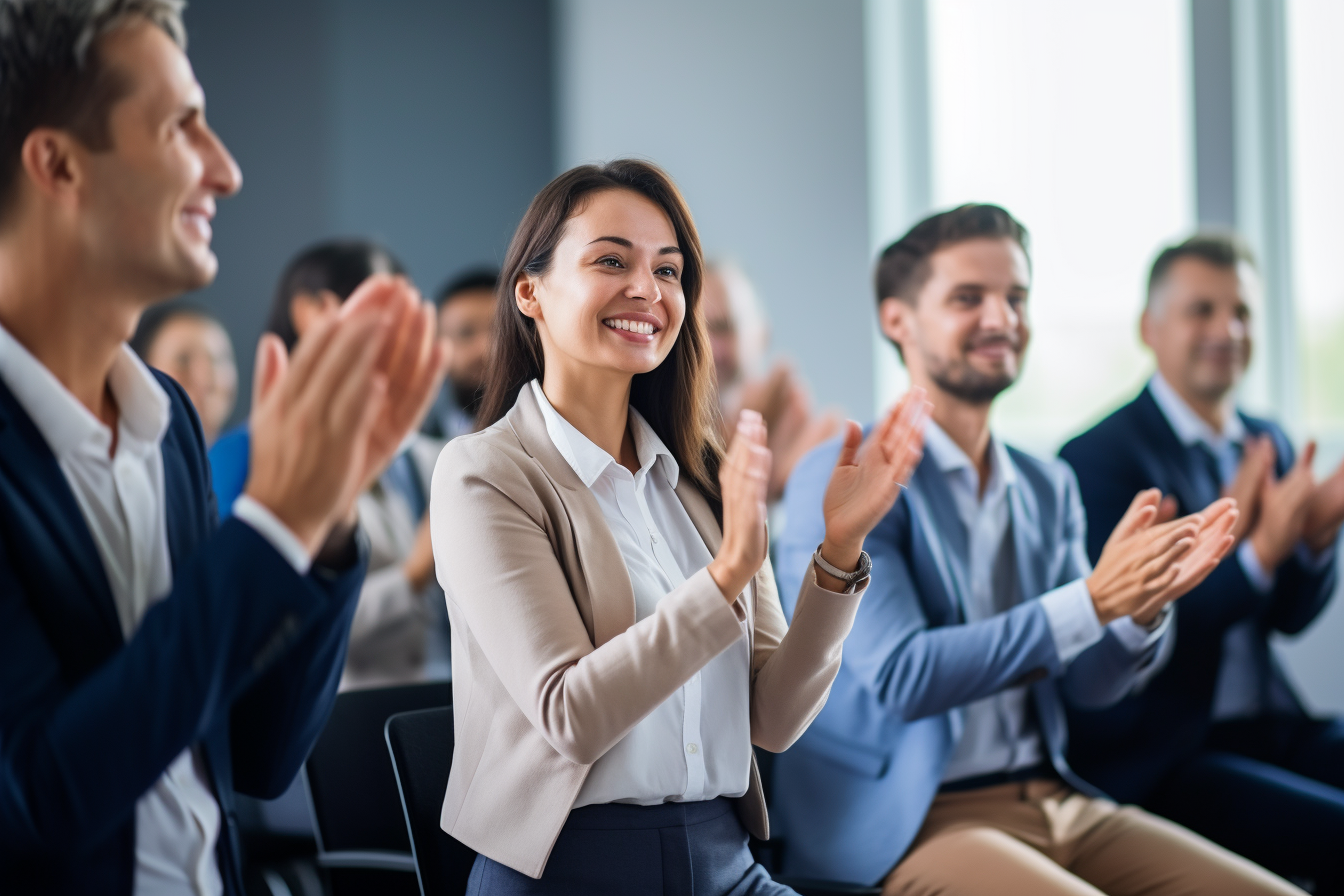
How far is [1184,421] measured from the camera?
2.76 meters

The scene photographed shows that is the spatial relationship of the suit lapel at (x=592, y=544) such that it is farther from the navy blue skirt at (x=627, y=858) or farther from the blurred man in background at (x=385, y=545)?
the blurred man in background at (x=385, y=545)

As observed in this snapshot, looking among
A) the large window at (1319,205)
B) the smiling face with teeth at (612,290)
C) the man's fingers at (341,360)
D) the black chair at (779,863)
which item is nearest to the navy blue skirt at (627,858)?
the black chair at (779,863)

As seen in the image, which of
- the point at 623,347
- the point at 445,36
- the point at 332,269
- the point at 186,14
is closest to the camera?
the point at 623,347

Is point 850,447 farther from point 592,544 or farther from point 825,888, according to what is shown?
point 825,888

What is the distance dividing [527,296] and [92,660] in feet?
2.54

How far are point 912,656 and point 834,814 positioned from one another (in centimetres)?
31

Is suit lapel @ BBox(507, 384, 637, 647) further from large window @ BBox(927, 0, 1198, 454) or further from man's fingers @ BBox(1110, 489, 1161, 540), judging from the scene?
large window @ BBox(927, 0, 1198, 454)

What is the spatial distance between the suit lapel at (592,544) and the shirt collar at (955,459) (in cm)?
82

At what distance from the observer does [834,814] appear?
1.86m

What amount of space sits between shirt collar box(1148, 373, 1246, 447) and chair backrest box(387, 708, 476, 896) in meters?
2.02

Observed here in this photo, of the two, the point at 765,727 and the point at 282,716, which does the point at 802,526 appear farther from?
the point at 282,716

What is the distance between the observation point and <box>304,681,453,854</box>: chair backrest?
173 cm

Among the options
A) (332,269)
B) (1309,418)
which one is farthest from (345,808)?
(1309,418)

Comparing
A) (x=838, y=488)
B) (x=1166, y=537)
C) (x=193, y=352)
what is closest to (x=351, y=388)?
(x=838, y=488)
